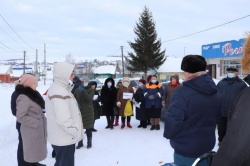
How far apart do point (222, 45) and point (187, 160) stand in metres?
22.8

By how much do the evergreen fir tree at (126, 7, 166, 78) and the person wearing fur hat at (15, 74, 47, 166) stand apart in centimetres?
3135

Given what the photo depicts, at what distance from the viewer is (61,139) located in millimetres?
3582

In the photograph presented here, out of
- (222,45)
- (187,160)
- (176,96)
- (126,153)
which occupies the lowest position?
(126,153)

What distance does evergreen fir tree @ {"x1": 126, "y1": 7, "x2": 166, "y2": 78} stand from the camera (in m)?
35.4

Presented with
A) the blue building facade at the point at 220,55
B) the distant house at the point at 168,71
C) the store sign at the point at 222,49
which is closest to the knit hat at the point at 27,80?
the store sign at the point at 222,49

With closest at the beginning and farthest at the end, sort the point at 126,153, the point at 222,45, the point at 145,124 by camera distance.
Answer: the point at 126,153
the point at 145,124
the point at 222,45

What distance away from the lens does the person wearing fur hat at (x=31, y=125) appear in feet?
13.1

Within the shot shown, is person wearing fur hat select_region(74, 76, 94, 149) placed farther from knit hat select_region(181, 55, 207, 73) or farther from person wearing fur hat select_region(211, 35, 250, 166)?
person wearing fur hat select_region(211, 35, 250, 166)

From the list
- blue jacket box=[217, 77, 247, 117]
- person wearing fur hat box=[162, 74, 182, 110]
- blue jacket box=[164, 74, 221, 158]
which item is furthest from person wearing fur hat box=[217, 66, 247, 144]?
blue jacket box=[164, 74, 221, 158]

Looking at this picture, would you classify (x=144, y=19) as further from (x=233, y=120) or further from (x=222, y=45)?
(x=233, y=120)

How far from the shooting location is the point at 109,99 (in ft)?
29.5

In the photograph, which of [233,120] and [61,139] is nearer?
[233,120]

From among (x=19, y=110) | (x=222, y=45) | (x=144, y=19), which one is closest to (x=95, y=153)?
(x=19, y=110)

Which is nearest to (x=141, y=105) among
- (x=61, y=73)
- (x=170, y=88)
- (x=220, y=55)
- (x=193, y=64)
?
(x=170, y=88)
